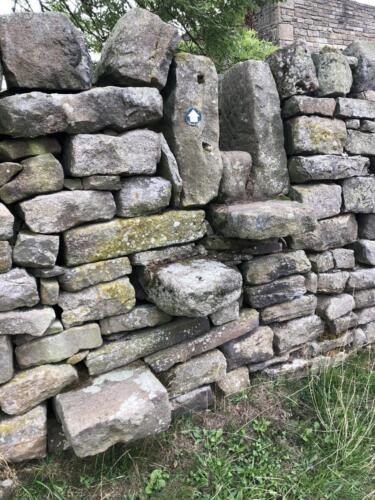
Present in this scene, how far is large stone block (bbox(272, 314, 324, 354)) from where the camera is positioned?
2.81 meters

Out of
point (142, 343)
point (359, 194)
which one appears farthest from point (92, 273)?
point (359, 194)

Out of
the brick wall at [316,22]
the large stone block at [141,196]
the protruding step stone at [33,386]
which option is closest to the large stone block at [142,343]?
the protruding step stone at [33,386]

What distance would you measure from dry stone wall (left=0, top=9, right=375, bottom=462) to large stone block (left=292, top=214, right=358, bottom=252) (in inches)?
0.8

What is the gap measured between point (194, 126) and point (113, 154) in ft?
1.99

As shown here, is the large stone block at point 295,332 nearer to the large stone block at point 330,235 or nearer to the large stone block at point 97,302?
the large stone block at point 330,235

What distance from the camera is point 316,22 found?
9328 millimetres

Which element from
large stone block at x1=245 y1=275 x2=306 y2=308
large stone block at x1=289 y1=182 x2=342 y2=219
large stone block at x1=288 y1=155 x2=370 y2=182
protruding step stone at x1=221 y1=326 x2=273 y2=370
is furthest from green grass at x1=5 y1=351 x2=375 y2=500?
large stone block at x1=288 y1=155 x2=370 y2=182

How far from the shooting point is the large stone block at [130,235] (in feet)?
6.67

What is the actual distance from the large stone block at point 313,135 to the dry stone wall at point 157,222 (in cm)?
1

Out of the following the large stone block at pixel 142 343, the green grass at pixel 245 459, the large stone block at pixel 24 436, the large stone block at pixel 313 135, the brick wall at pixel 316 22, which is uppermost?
the brick wall at pixel 316 22

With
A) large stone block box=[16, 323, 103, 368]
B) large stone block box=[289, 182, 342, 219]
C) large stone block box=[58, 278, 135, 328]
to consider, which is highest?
large stone block box=[289, 182, 342, 219]

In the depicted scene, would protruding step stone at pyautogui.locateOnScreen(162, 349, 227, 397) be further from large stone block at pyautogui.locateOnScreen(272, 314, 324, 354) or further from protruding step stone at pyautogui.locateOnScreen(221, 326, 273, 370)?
large stone block at pyautogui.locateOnScreen(272, 314, 324, 354)

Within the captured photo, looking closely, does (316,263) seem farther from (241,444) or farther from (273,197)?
(241,444)

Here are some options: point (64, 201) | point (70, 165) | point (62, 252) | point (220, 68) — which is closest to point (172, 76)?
point (70, 165)
